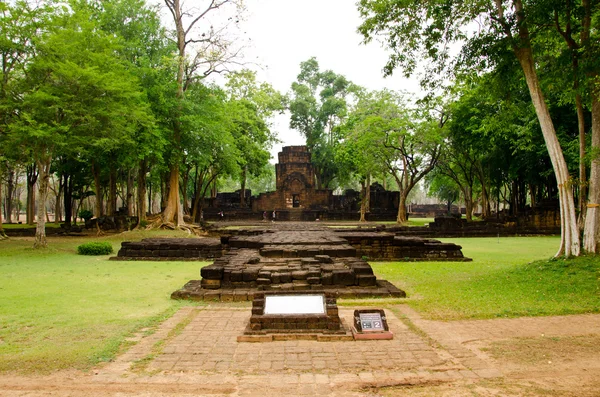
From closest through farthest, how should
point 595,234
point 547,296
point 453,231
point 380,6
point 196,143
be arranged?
point 547,296
point 595,234
point 380,6
point 196,143
point 453,231

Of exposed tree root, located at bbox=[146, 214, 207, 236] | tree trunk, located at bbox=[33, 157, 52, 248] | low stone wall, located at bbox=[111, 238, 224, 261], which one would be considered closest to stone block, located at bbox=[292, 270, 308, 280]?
low stone wall, located at bbox=[111, 238, 224, 261]

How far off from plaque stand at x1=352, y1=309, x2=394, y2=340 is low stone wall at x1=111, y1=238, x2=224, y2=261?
8904 millimetres

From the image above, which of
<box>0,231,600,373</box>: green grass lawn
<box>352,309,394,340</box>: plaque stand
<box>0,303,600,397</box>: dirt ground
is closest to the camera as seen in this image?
<box>0,303,600,397</box>: dirt ground

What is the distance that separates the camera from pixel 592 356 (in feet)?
14.7

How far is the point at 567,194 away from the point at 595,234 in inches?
39.8

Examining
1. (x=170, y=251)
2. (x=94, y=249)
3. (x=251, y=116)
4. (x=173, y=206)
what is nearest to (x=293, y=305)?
(x=170, y=251)

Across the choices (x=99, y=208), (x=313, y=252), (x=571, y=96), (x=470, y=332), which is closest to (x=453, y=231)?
(x=571, y=96)

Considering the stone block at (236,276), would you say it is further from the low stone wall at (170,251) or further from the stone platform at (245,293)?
the low stone wall at (170,251)

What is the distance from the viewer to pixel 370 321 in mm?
5137

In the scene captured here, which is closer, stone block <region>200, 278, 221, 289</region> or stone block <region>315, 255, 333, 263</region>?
stone block <region>200, 278, 221, 289</region>

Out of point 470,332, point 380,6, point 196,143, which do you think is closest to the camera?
point 470,332

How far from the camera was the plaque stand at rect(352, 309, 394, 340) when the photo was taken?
16.5 feet

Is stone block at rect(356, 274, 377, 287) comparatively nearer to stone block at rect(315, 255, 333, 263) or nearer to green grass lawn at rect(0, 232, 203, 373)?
stone block at rect(315, 255, 333, 263)

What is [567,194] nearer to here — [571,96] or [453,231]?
[571,96]
